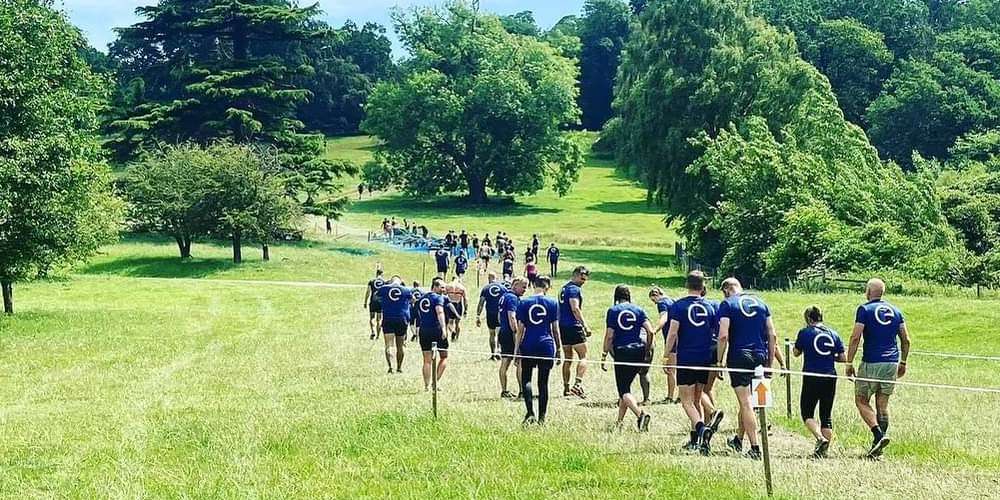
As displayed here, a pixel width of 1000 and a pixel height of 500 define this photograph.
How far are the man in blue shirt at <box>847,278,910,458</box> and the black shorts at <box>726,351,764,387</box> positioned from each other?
3.96 feet

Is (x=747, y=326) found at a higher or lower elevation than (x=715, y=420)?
higher

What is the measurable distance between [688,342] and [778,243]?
102 ft

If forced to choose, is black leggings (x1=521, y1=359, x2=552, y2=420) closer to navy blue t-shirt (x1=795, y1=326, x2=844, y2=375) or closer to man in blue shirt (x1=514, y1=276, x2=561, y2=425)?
man in blue shirt (x1=514, y1=276, x2=561, y2=425)

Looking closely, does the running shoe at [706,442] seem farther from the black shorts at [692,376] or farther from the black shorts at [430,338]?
the black shorts at [430,338]

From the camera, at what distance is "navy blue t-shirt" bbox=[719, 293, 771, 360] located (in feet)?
38.6

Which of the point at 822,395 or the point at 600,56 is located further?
the point at 600,56

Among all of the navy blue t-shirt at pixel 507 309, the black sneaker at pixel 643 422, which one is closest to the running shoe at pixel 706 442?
the black sneaker at pixel 643 422

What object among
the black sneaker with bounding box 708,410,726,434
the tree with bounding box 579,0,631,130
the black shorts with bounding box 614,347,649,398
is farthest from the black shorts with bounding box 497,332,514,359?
the tree with bounding box 579,0,631,130

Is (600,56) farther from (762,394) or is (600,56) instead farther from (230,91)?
(762,394)

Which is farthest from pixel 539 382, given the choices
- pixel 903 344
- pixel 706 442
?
pixel 903 344

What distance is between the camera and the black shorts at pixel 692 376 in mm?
12227

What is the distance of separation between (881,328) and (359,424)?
249 inches

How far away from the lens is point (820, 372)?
1191cm

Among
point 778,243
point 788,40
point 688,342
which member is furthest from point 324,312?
point 788,40
